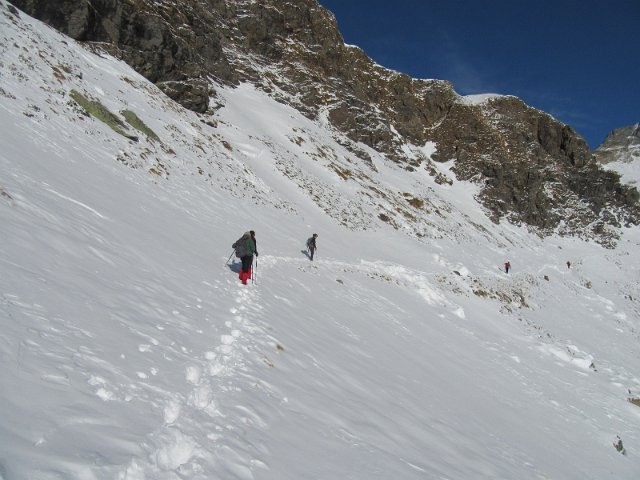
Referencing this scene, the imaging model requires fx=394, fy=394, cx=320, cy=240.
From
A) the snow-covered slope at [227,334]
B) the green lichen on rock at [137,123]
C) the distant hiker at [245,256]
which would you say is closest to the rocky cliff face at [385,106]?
the green lichen on rock at [137,123]

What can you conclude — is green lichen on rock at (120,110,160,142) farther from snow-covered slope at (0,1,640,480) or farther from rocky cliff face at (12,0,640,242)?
rocky cliff face at (12,0,640,242)

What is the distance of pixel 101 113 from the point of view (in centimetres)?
1791

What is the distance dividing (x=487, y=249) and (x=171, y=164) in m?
32.3

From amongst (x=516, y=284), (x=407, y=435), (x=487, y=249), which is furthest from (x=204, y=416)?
(x=487, y=249)

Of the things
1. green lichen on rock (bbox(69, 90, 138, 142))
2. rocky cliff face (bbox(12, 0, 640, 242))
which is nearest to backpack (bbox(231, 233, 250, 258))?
green lichen on rock (bbox(69, 90, 138, 142))

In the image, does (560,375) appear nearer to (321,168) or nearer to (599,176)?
(321,168)

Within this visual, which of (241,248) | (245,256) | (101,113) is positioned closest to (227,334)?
(245,256)

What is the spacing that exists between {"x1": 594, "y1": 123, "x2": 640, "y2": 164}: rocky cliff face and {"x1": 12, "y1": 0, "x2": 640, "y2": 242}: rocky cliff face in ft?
171

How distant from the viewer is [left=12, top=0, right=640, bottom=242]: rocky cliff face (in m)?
45.0

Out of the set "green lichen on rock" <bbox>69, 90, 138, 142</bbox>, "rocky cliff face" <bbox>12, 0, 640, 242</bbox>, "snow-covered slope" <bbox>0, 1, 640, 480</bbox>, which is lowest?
"snow-covered slope" <bbox>0, 1, 640, 480</bbox>

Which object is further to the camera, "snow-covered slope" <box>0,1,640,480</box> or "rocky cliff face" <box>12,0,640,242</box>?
"rocky cliff face" <box>12,0,640,242</box>

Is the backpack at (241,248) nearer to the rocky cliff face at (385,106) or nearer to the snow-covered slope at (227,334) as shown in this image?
the snow-covered slope at (227,334)

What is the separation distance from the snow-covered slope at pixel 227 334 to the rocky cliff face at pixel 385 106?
16.7 meters

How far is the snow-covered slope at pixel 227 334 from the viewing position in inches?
140
